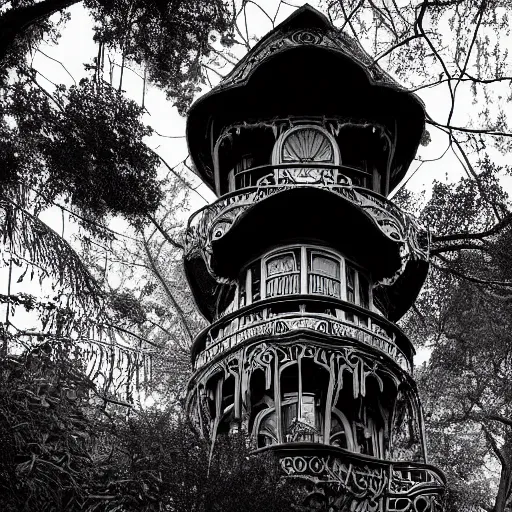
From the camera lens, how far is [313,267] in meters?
23.7

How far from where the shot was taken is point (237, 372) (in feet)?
72.3

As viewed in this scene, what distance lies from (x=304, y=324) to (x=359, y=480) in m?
3.47

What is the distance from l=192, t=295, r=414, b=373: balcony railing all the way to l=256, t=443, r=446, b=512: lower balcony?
8.53 ft

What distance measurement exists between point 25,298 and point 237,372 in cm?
821

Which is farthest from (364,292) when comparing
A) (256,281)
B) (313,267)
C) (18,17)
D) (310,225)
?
(18,17)

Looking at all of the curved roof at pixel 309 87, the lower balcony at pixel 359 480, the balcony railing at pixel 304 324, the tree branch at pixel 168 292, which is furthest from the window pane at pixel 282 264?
the tree branch at pixel 168 292

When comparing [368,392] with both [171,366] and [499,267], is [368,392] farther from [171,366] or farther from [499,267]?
[171,366]

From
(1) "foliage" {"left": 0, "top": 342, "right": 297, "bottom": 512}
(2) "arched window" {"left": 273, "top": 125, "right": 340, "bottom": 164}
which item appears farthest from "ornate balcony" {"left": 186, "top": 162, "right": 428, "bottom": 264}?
(1) "foliage" {"left": 0, "top": 342, "right": 297, "bottom": 512}

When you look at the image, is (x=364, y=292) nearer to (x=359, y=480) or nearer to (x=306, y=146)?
(x=306, y=146)

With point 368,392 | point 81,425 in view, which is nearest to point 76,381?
point 81,425

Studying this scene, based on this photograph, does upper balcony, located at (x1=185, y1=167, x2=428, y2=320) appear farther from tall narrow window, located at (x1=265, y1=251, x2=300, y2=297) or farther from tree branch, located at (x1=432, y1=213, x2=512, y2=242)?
tree branch, located at (x1=432, y1=213, x2=512, y2=242)

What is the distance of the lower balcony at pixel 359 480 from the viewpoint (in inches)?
784

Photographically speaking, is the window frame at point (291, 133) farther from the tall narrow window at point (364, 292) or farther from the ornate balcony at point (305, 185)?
the tall narrow window at point (364, 292)

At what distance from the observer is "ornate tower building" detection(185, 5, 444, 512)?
21.2 metres
